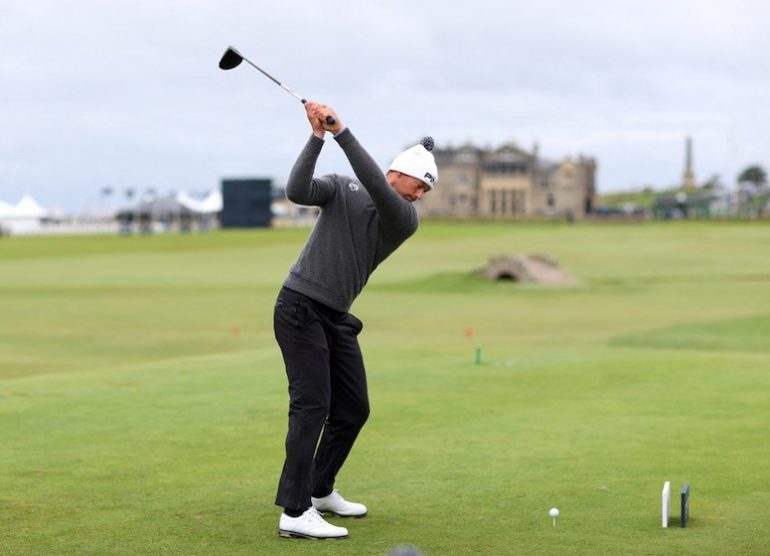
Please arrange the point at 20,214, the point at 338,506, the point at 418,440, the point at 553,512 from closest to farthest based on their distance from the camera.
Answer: the point at 553,512 < the point at 338,506 < the point at 418,440 < the point at 20,214

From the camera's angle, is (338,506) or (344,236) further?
(338,506)

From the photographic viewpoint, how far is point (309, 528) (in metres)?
8.27

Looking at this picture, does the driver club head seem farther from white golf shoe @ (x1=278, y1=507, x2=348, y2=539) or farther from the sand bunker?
the sand bunker

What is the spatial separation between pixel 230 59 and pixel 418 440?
4.26 metres

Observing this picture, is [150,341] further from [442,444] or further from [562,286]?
[562,286]

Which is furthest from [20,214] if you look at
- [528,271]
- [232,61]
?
[232,61]

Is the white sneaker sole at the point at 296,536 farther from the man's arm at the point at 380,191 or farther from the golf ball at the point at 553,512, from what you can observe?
the man's arm at the point at 380,191

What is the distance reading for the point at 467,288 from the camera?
140 feet

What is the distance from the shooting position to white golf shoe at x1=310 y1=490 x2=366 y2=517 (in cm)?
893

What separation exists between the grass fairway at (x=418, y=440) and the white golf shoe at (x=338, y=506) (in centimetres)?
19

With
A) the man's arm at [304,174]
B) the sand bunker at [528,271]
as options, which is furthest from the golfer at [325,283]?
the sand bunker at [528,271]

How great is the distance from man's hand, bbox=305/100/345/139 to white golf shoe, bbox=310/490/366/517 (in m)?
2.32

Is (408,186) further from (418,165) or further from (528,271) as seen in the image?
(528,271)

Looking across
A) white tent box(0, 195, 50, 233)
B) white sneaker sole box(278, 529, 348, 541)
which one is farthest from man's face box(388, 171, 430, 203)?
white tent box(0, 195, 50, 233)
